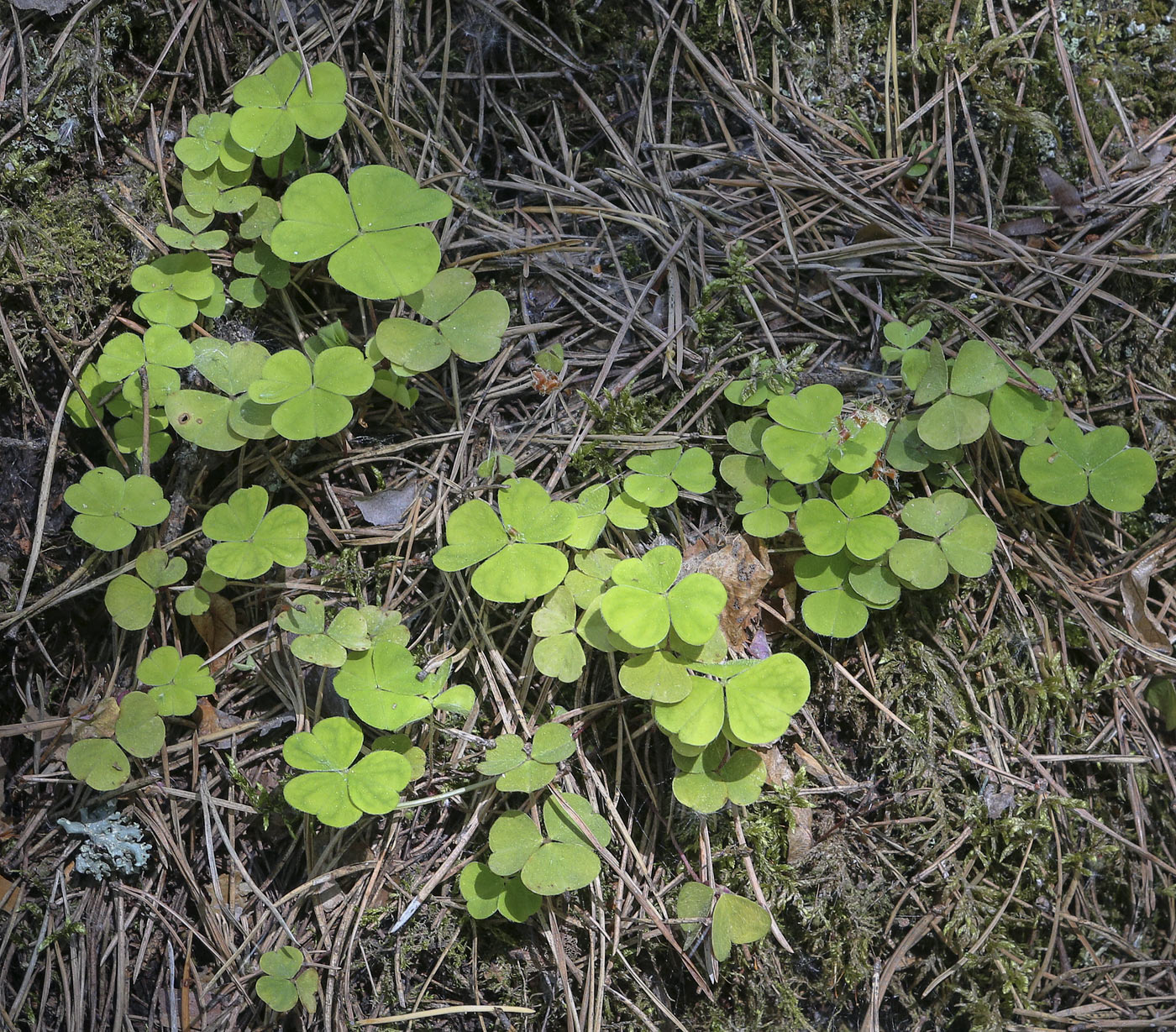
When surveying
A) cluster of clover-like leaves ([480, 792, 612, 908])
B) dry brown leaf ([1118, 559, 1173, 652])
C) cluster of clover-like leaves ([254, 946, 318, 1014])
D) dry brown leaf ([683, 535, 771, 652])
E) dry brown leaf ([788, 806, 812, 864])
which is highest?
dry brown leaf ([683, 535, 771, 652])

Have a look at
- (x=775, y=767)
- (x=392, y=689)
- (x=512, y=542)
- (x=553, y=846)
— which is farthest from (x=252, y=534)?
(x=775, y=767)

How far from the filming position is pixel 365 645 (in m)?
1.69

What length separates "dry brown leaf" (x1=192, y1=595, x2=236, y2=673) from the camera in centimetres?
184

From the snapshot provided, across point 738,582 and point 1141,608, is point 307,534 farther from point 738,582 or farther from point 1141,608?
point 1141,608

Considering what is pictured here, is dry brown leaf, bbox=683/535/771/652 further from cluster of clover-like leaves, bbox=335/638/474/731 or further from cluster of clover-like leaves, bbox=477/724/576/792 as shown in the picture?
cluster of clover-like leaves, bbox=335/638/474/731

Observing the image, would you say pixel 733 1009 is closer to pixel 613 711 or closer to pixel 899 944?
pixel 899 944

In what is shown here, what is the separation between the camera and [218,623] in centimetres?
185

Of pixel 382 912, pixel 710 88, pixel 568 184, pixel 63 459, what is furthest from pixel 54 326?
pixel 710 88

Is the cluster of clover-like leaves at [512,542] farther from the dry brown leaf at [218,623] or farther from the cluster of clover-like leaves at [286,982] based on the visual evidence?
the cluster of clover-like leaves at [286,982]

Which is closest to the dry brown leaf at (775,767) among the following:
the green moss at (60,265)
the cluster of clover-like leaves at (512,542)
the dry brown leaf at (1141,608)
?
the cluster of clover-like leaves at (512,542)

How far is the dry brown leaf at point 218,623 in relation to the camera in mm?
1839

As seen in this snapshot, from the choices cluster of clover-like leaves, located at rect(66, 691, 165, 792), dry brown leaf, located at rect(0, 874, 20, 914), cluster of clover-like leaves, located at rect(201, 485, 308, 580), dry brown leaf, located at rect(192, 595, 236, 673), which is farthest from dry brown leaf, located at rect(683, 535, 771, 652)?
dry brown leaf, located at rect(0, 874, 20, 914)

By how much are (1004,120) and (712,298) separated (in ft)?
3.06

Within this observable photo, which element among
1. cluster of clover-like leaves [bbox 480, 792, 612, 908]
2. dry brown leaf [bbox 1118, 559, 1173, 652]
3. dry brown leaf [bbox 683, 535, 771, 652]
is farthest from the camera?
dry brown leaf [bbox 1118, 559, 1173, 652]
